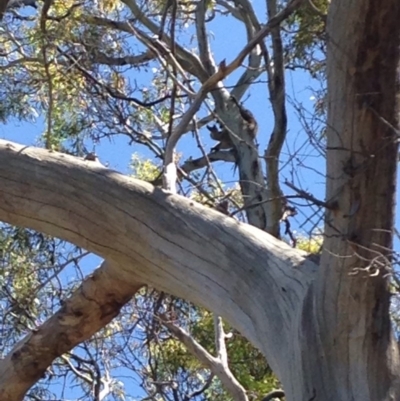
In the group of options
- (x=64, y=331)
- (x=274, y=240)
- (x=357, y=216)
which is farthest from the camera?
(x=64, y=331)

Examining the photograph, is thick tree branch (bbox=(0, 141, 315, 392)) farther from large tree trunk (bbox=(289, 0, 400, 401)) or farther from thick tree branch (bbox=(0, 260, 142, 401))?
thick tree branch (bbox=(0, 260, 142, 401))

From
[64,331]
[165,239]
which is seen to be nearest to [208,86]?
[165,239]

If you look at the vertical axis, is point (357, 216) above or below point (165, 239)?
below

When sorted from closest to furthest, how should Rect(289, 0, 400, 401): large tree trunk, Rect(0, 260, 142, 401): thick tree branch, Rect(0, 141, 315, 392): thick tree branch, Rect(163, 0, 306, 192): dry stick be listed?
1. Rect(289, 0, 400, 401): large tree trunk
2. Rect(0, 141, 315, 392): thick tree branch
3. Rect(163, 0, 306, 192): dry stick
4. Rect(0, 260, 142, 401): thick tree branch

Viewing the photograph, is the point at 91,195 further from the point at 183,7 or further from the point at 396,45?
the point at 183,7

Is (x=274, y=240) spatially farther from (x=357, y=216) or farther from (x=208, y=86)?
(x=208, y=86)

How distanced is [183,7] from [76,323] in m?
3.58

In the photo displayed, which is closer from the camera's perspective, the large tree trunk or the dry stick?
the large tree trunk

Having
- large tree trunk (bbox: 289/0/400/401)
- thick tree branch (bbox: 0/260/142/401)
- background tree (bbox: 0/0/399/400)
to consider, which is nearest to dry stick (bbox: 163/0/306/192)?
background tree (bbox: 0/0/399/400)

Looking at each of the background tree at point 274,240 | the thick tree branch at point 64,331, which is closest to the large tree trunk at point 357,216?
the background tree at point 274,240

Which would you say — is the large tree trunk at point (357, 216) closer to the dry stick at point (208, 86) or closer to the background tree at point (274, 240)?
the background tree at point (274, 240)

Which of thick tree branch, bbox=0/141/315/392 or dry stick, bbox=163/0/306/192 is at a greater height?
dry stick, bbox=163/0/306/192

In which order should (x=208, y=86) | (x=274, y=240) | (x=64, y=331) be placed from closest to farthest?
(x=274, y=240) → (x=208, y=86) → (x=64, y=331)

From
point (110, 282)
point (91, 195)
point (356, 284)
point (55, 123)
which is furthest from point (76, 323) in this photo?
point (55, 123)
